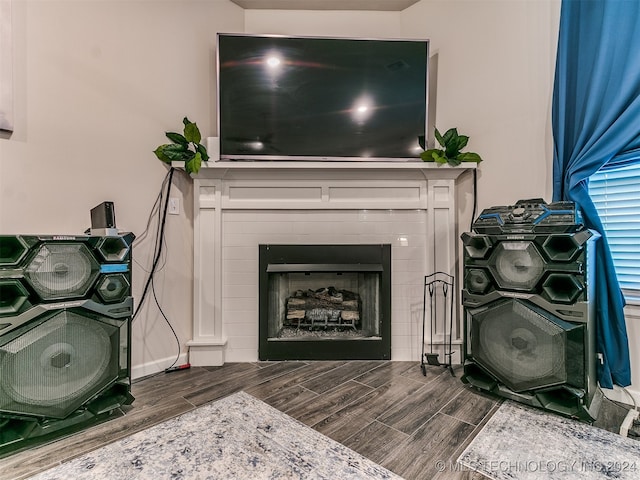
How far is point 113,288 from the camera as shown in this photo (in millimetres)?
1585

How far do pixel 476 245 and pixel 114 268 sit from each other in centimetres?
201

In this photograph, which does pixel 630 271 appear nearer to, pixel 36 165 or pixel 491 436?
pixel 491 436

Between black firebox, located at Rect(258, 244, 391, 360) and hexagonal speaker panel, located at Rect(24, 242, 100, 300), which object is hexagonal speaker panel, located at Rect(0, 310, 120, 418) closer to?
hexagonal speaker panel, located at Rect(24, 242, 100, 300)

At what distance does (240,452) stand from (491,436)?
1124 mm

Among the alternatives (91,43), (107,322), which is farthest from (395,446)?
(91,43)

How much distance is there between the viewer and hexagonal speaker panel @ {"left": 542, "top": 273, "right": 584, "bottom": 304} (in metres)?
1.55

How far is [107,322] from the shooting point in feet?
5.10

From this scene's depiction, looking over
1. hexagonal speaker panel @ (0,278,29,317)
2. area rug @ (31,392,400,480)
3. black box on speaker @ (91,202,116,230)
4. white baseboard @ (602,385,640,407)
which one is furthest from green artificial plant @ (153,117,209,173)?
white baseboard @ (602,385,640,407)

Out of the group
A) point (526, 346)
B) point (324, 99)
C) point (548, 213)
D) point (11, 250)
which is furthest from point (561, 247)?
point (11, 250)

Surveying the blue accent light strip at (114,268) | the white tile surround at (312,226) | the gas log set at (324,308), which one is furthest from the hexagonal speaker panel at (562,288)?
the blue accent light strip at (114,268)

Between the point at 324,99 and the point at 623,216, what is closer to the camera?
the point at 623,216

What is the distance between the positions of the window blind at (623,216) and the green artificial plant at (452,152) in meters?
0.73

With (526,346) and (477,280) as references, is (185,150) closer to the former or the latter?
(477,280)

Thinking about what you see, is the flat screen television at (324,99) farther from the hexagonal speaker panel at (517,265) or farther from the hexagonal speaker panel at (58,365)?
the hexagonal speaker panel at (58,365)
